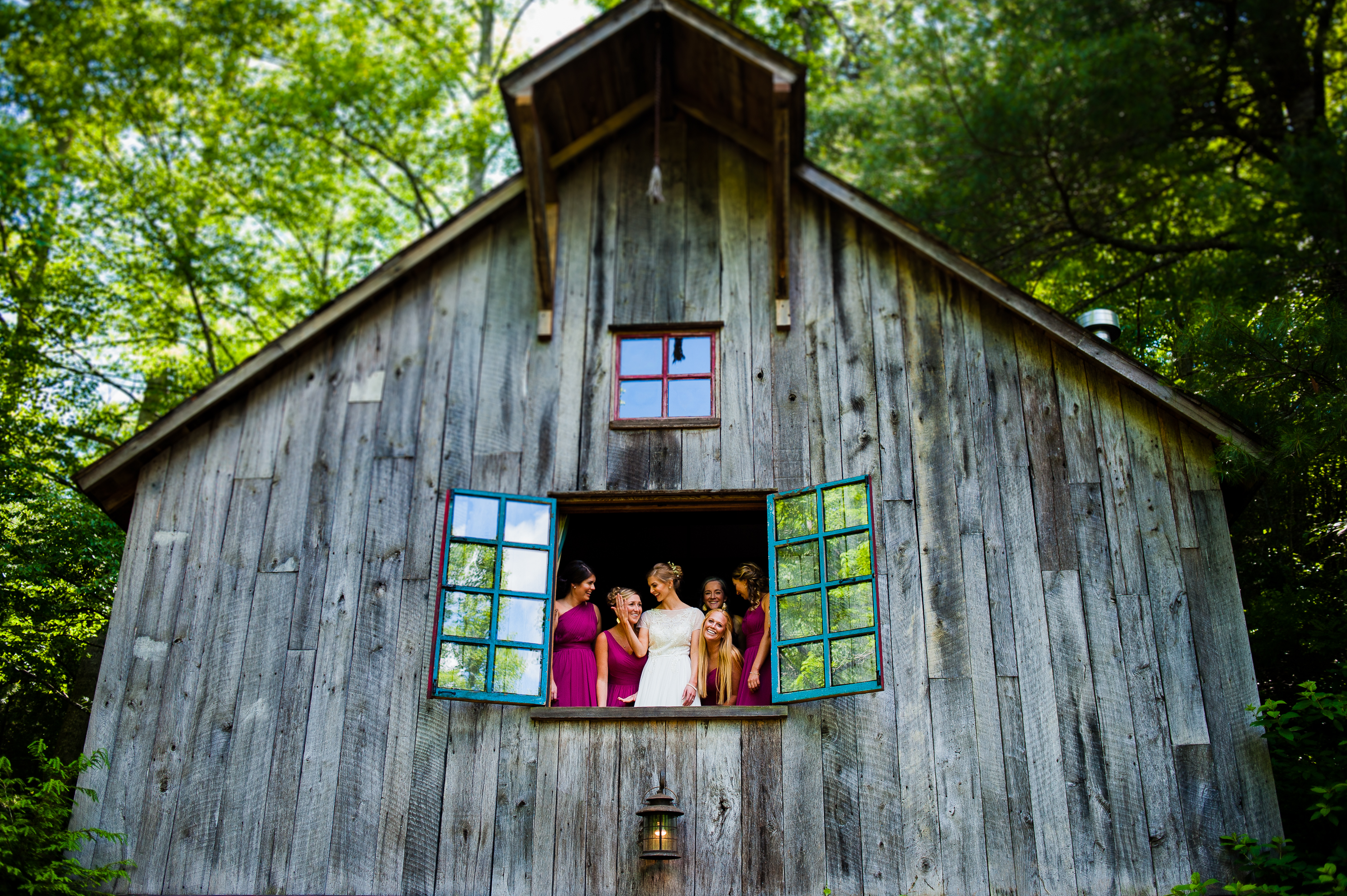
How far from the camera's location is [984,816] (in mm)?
6230

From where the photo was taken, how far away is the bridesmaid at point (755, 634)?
23.6 feet

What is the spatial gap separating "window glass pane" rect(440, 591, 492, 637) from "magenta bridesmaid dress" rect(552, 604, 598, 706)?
777mm

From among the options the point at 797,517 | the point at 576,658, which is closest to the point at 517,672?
the point at 576,658

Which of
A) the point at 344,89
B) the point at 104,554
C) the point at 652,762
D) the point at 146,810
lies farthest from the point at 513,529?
the point at 344,89

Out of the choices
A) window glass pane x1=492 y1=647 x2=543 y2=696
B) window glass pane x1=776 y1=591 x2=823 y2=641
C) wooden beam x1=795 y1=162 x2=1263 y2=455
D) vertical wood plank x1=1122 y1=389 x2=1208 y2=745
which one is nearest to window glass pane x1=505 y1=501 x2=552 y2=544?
window glass pane x1=492 y1=647 x2=543 y2=696

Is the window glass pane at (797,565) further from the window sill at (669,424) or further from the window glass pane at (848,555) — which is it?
the window sill at (669,424)

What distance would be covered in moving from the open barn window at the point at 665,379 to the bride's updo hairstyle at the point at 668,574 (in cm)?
124

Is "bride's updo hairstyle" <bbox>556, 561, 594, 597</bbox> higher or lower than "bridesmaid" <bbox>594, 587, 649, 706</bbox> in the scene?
higher

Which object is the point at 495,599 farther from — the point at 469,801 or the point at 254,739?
the point at 254,739

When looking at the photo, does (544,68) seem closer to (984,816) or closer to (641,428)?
(641,428)

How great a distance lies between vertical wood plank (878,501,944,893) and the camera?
20.2ft

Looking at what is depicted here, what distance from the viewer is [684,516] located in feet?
27.7

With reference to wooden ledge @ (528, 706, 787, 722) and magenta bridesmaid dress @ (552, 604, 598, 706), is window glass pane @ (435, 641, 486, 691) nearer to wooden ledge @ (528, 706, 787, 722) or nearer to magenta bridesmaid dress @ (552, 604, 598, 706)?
wooden ledge @ (528, 706, 787, 722)

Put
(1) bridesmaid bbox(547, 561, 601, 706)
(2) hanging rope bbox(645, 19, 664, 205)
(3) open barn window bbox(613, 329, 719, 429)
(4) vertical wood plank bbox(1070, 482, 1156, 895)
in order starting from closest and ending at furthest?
(4) vertical wood plank bbox(1070, 482, 1156, 895) → (1) bridesmaid bbox(547, 561, 601, 706) → (3) open barn window bbox(613, 329, 719, 429) → (2) hanging rope bbox(645, 19, 664, 205)
